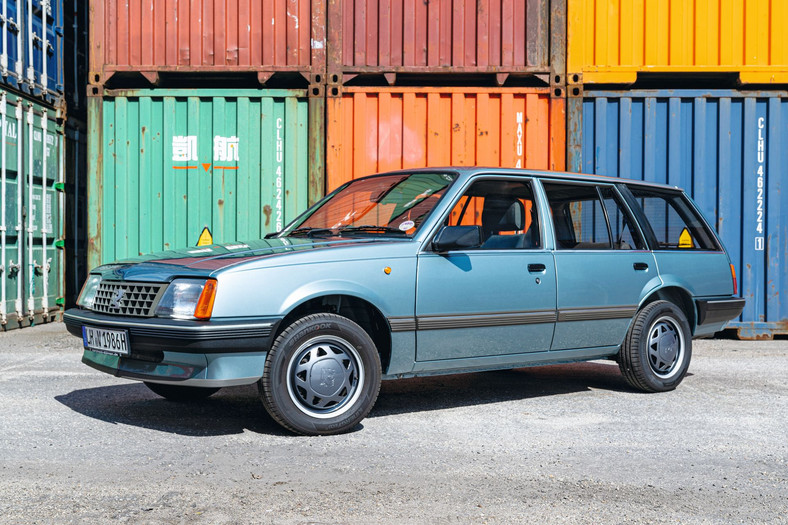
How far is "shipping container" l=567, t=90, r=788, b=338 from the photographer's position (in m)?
8.83

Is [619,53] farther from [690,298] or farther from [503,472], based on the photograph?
[503,472]

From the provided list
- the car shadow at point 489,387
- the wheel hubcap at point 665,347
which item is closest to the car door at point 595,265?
the wheel hubcap at point 665,347

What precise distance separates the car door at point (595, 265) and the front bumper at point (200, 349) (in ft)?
6.40

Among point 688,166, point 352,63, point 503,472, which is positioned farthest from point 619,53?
point 503,472

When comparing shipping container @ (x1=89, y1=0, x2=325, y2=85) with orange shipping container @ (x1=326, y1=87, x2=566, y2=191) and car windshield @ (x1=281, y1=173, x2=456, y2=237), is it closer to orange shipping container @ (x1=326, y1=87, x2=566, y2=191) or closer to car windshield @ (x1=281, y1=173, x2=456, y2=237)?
orange shipping container @ (x1=326, y1=87, x2=566, y2=191)

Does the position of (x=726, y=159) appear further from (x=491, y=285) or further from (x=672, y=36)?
(x=491, y=285)

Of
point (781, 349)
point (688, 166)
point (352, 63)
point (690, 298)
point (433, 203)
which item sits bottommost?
point (781, 349)

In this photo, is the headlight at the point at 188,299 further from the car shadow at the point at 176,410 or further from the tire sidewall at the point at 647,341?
the tire sidewall at the point at 647,341

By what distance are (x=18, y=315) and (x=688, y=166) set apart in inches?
302

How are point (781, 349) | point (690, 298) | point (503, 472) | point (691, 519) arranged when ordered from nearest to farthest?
1. point (691, 519)
2. point (503, 472)
3. point (690, 298)
4. point (781, 349)

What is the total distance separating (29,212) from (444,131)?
4.87 meters

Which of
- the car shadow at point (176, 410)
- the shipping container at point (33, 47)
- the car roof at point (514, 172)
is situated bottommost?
the car shadow at point (176, 410)

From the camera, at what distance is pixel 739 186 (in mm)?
8875

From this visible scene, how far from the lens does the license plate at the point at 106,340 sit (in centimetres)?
392
